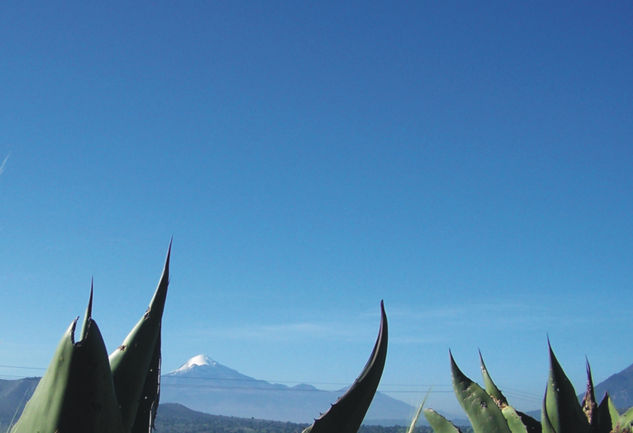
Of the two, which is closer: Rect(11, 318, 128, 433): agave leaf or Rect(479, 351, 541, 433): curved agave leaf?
Rect(11, 318, 128, 433): agave leaf

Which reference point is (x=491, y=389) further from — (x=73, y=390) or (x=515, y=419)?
(x=73, y=390)

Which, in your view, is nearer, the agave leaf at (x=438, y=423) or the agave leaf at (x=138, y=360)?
the agave leaf at (x=138, y=360)

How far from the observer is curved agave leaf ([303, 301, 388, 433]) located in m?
1.09

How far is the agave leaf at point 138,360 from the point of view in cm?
116

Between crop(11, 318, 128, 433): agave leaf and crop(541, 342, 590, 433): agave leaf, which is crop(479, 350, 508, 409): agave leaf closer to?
crop(541, 342, 590, 433): agave leaf

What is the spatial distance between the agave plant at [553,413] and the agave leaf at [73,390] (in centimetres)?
148

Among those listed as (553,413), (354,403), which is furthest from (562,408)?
(354,403)

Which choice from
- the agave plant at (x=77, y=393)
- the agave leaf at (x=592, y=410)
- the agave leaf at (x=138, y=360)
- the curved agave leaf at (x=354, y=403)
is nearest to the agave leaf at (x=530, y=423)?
the agave leaf at (x=592, y=410)

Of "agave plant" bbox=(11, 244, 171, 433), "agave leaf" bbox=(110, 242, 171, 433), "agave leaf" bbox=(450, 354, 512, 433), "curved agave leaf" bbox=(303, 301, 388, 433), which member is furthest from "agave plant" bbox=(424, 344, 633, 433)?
"agave plant" bbox=(11, 244, 171, 433)

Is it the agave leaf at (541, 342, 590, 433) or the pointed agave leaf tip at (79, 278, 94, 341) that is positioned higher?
the pointed agave leaf tip at (79, 278, 94, 341)

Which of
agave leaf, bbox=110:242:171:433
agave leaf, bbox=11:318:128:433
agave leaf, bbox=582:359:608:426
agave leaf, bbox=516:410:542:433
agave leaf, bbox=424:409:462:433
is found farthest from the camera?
agave leaf, bbox=424:409:462:433

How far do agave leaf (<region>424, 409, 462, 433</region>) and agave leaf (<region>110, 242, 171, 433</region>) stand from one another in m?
1.36

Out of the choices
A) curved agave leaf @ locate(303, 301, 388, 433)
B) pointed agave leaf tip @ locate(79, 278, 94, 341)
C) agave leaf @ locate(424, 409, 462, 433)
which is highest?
pointed agave leaf tip @ locate(79, 278, 94, 341)

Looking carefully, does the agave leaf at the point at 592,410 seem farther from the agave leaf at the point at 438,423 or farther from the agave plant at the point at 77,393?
the agave plant at the point at 77,393
